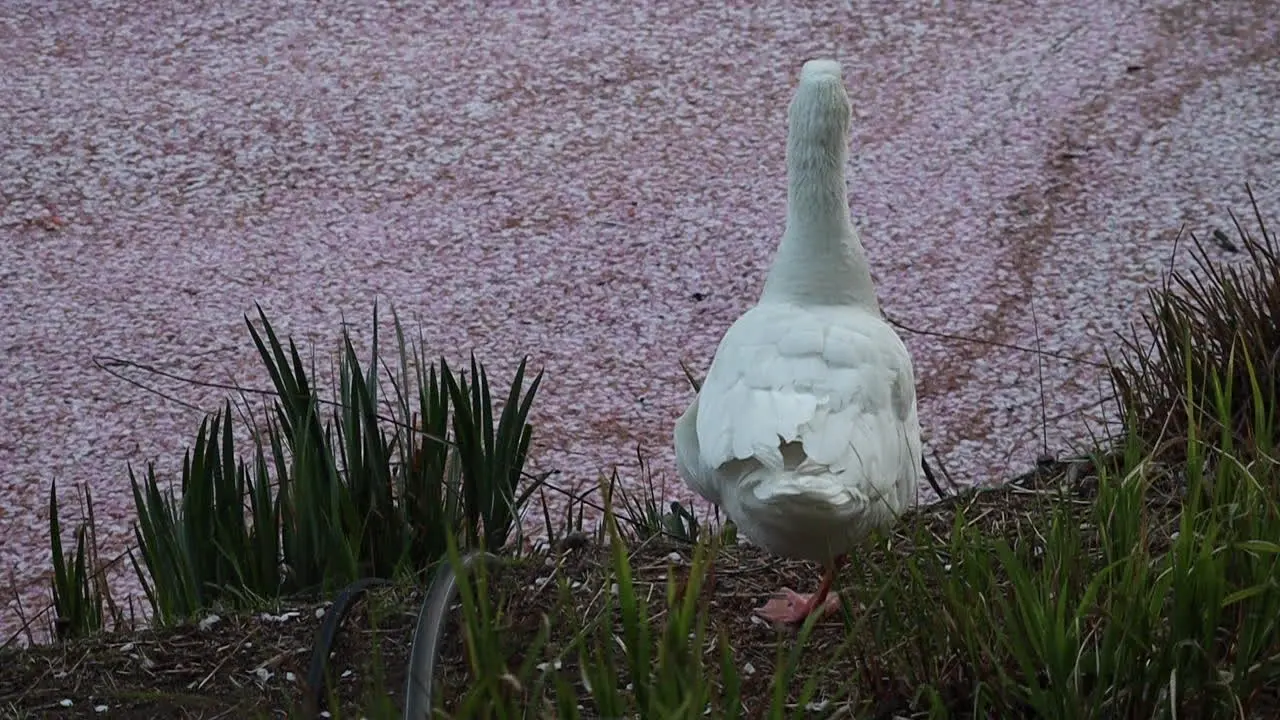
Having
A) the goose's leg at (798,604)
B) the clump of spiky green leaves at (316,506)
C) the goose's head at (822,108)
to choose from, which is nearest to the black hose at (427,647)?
the goose's leg at (798,604)

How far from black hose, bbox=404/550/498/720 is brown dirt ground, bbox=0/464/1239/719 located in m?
0.17

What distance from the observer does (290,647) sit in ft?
8.22

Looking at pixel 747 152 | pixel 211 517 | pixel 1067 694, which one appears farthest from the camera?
pixel 747 152

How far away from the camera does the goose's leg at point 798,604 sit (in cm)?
239

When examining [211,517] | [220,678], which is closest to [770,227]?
[211,517]

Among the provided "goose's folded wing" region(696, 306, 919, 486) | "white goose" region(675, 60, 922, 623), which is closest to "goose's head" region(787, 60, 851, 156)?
"white goose" region(675, 60, 922, 623)

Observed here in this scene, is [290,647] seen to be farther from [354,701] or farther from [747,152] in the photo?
[747,152]

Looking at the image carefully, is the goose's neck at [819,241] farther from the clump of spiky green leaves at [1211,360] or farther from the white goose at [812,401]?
the clump of spiky green leaves at [1211,360]

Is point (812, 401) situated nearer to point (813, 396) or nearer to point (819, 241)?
point (813, 396)

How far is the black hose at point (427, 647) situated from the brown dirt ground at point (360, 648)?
6.5 inches

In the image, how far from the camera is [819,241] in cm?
269

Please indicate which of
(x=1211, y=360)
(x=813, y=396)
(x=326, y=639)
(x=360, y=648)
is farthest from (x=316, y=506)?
(x=1211, y=360)

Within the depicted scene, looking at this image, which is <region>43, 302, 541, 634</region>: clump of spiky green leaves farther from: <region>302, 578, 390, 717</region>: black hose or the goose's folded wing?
the goose's folded wing

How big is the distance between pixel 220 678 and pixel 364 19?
4.29m
